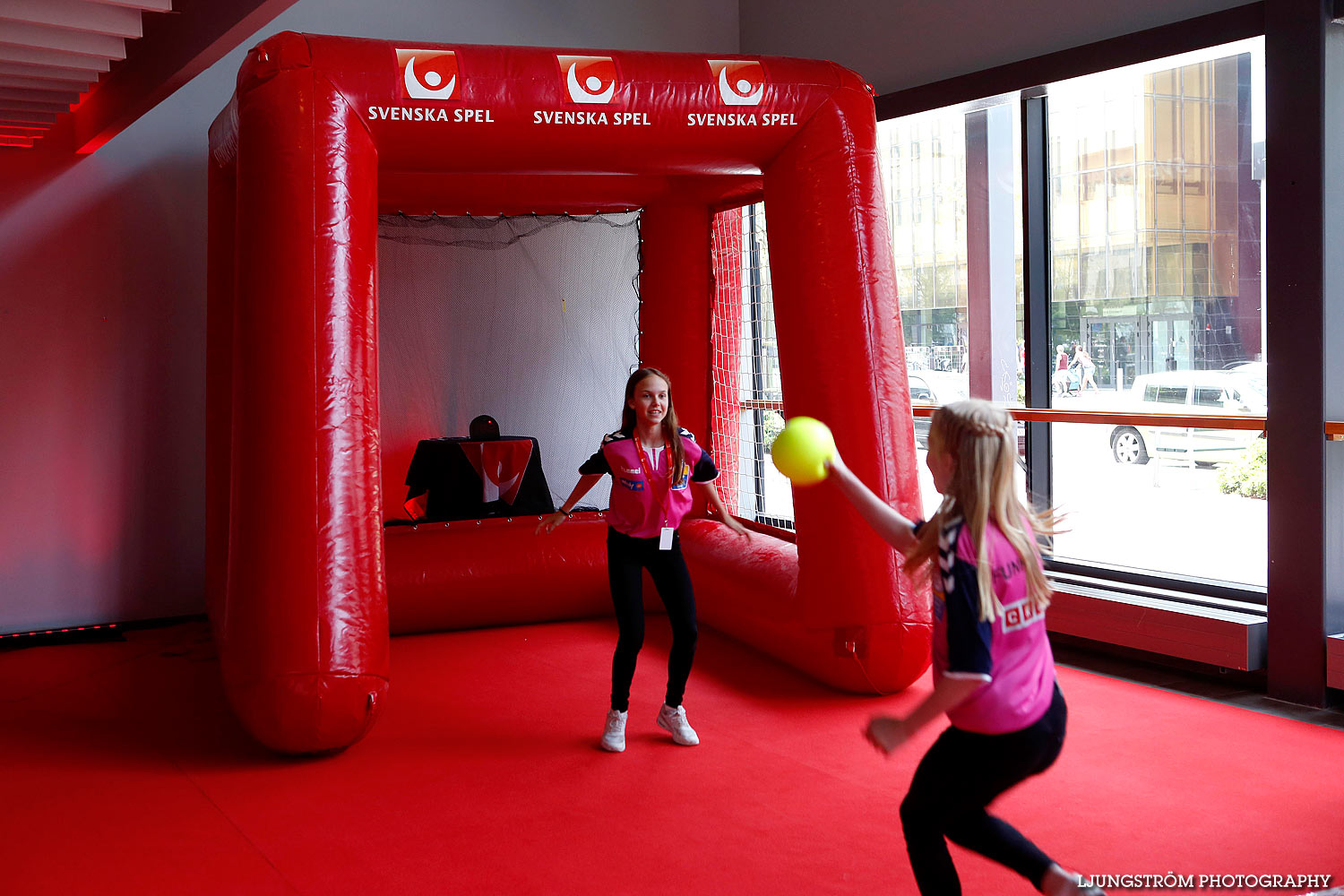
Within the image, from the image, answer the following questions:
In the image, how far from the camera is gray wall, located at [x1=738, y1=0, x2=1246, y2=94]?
14.4 feet

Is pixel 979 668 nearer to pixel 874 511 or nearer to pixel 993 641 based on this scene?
pixel 993 641

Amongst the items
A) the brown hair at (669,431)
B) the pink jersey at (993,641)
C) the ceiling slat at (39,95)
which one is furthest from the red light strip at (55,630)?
the pink jersey at (993,641)

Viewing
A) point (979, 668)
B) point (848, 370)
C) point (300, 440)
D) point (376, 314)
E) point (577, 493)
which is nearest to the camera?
point (979, 668)

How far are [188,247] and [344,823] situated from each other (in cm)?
350

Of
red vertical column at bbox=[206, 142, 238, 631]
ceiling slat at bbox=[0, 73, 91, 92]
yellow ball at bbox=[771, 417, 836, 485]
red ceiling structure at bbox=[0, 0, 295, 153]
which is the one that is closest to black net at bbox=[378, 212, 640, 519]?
red vertical column at bbox=[206, 142, 238, 631]

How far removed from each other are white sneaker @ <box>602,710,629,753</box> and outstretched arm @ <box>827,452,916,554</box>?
1.62 metres

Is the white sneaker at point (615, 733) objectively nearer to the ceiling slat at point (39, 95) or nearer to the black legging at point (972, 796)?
the black legging at point (972, 796)

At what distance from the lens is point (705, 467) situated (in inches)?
138

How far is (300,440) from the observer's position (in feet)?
10.8

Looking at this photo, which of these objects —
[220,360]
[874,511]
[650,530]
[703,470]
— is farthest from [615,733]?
[220,360]

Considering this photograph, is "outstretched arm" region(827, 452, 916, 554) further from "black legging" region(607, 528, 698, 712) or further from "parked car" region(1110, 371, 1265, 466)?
"parked car" region(1110, 371, 1265, 466)

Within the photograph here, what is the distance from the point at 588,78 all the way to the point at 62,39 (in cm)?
179

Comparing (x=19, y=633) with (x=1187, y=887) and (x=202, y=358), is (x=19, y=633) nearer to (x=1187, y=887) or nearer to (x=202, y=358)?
(x=202, y=358)

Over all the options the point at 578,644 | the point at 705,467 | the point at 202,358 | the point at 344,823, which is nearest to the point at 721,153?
the point at 705,467
